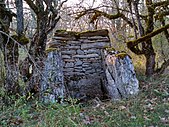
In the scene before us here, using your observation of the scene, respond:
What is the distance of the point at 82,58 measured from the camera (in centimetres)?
752

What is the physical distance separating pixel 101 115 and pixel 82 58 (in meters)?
3.09

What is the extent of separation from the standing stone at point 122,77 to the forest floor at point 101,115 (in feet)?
1.18

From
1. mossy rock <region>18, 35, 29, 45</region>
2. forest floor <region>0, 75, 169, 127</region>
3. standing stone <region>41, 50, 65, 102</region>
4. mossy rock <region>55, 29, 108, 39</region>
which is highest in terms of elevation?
mossy rock <region>55, 29, 108, 39</region>

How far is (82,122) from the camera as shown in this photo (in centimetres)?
412

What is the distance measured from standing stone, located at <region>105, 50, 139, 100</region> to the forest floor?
1.18 feet

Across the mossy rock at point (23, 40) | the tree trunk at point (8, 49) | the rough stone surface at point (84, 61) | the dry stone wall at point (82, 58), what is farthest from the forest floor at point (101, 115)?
the dry stone wall at point (82, 58)

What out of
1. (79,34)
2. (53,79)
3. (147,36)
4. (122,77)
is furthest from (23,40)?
(147,36)

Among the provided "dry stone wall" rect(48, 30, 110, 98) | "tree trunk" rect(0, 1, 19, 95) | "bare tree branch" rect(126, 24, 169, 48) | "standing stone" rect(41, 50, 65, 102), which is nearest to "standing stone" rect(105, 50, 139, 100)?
"dry stone wall" rect(48, 30, 110, 98)

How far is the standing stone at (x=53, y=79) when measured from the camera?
19.3 feet

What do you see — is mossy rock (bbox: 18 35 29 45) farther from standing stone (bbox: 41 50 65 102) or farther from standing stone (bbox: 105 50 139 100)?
standing stone (bbox: 105 50 139 100)

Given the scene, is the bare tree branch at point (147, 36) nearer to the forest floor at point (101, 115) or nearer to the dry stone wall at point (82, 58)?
the dry stone wall at point (82, 58)

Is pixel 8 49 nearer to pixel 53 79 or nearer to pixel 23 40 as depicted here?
pixel 23 40

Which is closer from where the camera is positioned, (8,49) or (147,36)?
(8,49)

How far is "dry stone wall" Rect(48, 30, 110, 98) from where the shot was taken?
7.47m
